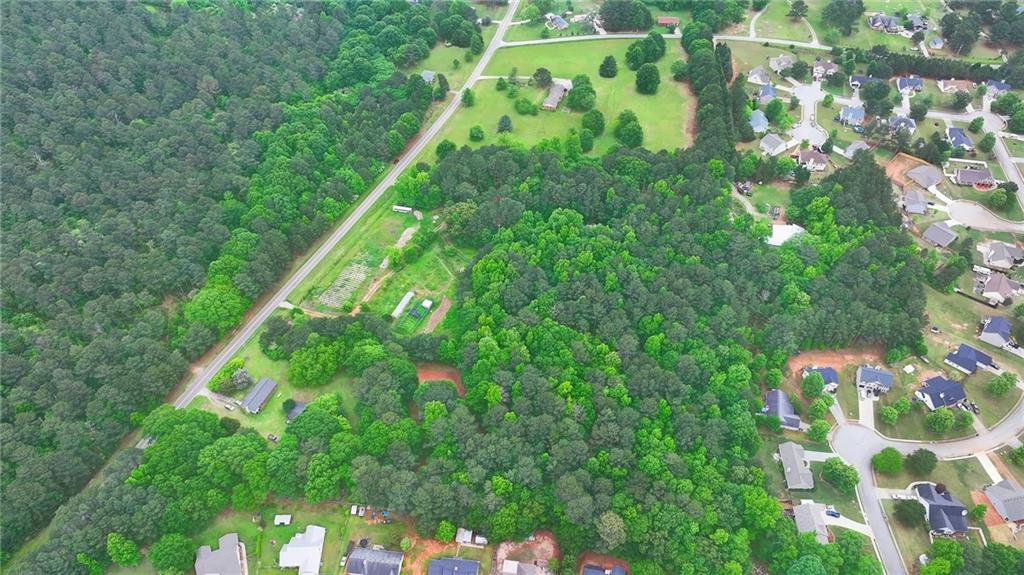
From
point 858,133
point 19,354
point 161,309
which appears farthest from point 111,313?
point 858,133

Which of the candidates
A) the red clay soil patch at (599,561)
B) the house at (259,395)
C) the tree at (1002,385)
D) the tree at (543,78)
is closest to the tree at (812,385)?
the tree at (1002,385)

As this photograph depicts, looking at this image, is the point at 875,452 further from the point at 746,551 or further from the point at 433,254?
the point at 433,254

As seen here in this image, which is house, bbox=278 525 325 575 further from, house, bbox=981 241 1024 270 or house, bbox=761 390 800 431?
house, bbox=981 241 1024 270

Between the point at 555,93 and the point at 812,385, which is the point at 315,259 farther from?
the point at 812,385

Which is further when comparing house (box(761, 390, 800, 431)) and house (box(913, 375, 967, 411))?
house (box(913, 375, 967, 411))

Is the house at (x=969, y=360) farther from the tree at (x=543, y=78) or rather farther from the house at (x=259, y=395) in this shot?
the house at (x=259, y=395)

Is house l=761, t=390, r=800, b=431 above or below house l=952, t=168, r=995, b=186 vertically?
below

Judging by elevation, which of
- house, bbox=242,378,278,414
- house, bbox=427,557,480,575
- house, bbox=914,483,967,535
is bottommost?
house, bbox=914,483,967,535

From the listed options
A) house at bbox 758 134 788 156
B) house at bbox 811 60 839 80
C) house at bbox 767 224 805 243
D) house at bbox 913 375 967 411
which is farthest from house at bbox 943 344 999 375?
house at bbox 811 60 839 80
